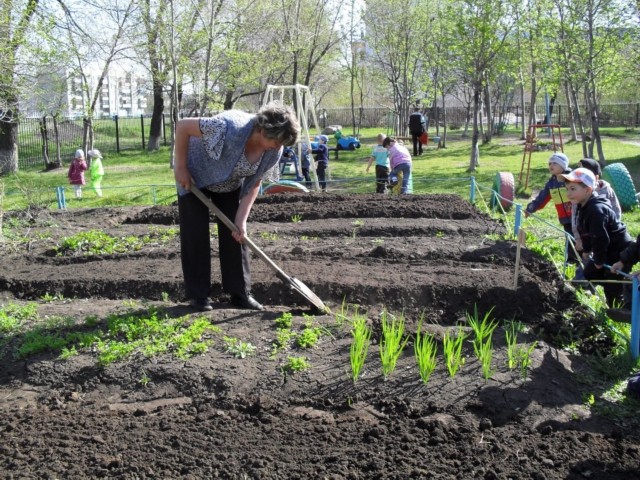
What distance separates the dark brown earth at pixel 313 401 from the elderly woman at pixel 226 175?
11.2 inches

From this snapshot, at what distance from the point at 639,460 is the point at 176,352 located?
2.74 metres

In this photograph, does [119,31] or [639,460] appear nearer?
[639,460]

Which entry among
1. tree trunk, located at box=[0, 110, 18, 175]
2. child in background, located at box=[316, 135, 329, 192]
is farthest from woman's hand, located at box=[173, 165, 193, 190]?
tree trunk, located at box=[0, 110, 18, 175]

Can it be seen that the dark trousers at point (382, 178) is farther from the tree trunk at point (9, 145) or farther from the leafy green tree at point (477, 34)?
the tree trunk at point (9, 145)

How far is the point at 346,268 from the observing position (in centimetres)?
625

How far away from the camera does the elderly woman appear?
421 centimetres

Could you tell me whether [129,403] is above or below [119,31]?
below

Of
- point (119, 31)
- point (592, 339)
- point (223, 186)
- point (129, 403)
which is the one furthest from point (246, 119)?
point (119, 31)

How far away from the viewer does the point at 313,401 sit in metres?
3.66

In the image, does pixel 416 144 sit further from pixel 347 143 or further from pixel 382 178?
pixel 382 178

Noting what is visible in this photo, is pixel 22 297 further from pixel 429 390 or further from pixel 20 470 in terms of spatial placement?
pixel 429 390

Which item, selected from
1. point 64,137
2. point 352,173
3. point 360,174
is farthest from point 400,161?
point 64,137

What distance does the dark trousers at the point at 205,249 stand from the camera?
15.2ft

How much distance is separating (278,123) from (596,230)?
275 centimetres
